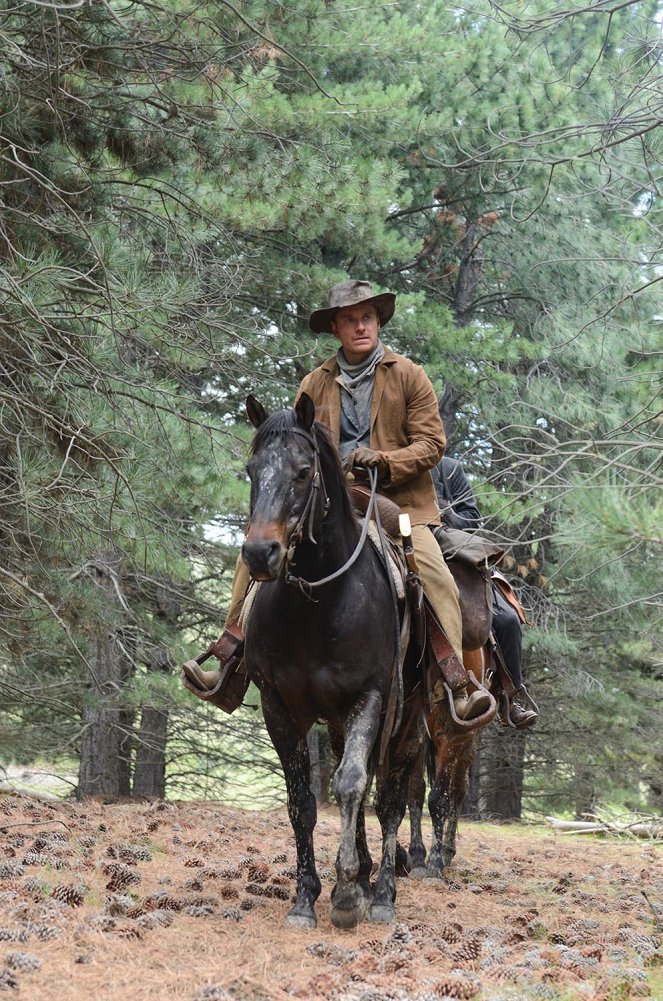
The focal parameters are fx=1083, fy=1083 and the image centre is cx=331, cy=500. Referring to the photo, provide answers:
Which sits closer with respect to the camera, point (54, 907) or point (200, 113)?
point (54, 907)

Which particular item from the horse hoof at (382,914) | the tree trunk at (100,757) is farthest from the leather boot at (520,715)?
the tree trunk at (100,757)

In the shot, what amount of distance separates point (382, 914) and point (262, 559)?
6.87 feet

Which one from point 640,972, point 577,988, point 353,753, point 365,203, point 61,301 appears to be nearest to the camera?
point 577,988

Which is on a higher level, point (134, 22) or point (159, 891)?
point (134, 22)

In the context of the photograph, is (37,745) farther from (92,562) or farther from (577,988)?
(577,988)

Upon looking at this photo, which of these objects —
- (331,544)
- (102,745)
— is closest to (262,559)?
(331,544)

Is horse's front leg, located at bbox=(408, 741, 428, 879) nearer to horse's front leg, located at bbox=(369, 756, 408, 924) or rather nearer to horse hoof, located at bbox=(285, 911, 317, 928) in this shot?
horse's front leg, located at bbox=(369, 756, 408, 924)

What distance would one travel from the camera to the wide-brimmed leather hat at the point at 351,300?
609 cm

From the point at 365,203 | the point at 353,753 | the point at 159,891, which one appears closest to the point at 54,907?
the point at 159,891

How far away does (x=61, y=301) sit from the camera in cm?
708

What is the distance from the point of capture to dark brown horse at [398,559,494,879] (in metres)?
7.51

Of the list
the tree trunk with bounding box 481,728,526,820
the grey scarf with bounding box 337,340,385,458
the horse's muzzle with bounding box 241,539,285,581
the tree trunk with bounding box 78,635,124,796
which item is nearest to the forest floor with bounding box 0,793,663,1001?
the horse's muzzle with bounding box 241,539,285,581

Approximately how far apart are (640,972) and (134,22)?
21.2 feet

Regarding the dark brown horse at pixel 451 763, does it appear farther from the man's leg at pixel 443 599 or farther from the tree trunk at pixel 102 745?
the tree trunk at pixel 102 745
